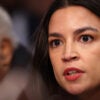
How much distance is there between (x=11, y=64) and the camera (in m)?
1.24

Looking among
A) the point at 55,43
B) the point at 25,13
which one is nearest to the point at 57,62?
the point at 55,43

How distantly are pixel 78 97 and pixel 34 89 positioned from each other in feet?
0.59

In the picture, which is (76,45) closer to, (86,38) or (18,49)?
(86,38)

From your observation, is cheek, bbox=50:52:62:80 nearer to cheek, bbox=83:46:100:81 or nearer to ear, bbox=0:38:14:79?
cheek, bbox=83:46:100:81


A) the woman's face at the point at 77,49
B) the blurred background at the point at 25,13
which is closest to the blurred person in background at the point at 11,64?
the blurred background at the point at 25,13

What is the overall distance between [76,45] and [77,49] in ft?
0.05

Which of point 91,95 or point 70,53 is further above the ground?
point 70,53

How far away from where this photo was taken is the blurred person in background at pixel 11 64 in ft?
3.61

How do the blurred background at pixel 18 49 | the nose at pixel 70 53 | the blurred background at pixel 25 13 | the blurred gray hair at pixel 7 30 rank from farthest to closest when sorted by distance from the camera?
the blurred background at pixel 25 13 < the blurred gray hair at pixel 7 30 < the blurred background at pixel 18 49 < the nose at pixel 70 53

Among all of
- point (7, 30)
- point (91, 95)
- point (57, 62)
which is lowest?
point (91, 95)

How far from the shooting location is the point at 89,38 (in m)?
0.91

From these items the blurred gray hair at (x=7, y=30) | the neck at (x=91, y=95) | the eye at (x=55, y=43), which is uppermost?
the blurred gray hair at (x=7, y=30)

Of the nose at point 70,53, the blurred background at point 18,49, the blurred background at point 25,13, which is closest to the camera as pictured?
the nose at point 70,53

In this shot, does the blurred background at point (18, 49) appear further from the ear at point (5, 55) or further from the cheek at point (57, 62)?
the cheek at point (57, 62)
